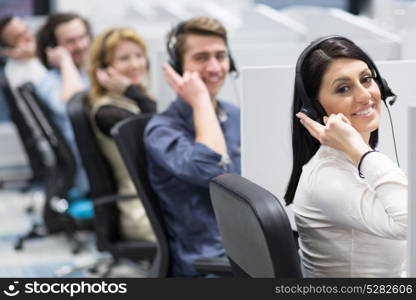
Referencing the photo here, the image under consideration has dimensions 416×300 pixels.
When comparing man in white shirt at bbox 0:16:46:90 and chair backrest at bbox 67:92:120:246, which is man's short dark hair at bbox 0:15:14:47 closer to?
man in white shirt at bbox 0:16:46:90

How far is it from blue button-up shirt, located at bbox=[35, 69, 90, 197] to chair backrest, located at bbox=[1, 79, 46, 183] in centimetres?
63

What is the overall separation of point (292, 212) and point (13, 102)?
299 centimetres

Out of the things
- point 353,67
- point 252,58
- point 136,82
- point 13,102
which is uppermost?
point 353,67

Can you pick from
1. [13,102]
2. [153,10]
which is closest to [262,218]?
[13,102]

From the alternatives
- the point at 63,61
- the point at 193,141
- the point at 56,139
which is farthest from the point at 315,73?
the point at 63,61

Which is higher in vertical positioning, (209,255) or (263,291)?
(263,291)

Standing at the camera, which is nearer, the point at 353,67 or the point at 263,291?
the point at 263,291

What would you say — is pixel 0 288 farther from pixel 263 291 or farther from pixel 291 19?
pixel 291 19

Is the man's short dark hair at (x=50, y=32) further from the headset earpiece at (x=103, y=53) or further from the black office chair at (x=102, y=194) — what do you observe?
the black office chair at (x=102, y=194)

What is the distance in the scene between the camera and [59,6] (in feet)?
21.9

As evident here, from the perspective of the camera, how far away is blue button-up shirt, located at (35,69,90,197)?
11.3 feet

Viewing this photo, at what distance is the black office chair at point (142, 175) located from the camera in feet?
6.86

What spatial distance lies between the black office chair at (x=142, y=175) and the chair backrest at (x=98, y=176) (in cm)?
47

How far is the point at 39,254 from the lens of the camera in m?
3.86
